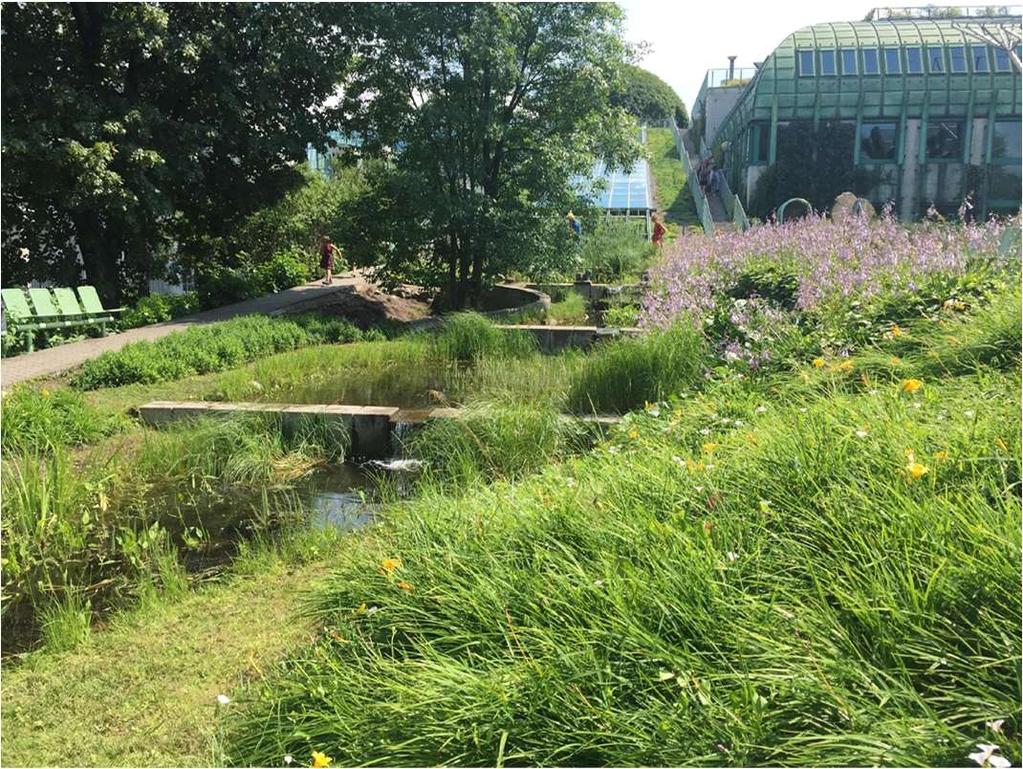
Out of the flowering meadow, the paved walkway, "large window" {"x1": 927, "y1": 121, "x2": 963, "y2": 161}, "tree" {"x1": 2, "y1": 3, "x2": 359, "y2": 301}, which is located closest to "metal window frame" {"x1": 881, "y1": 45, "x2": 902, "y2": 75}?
"large window" {"x1": 927, "y1": 121, "x2": 963, "y2": 161}

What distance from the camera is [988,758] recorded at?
5.05ft

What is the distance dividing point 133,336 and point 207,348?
3.78 meters

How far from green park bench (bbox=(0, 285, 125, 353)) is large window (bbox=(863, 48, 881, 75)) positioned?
3352 cm

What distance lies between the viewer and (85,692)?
2930 mm

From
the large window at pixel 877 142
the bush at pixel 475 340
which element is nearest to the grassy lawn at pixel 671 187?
the large window at pixel 877 142

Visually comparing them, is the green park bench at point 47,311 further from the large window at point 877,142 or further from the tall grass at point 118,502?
the large window at point 877,142

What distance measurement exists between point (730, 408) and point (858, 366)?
0.76 meters

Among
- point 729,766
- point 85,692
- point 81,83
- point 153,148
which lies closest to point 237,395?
point 85,692

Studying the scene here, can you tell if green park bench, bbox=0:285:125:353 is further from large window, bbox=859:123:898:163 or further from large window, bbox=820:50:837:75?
large window, bbox=859:123:898:163

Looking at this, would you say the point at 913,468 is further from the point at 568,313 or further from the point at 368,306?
the point at 368,306

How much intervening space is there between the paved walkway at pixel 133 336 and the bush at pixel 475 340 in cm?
445

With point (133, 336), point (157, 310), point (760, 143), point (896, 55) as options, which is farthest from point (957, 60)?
point (133, 336)

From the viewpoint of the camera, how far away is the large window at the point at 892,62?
33869mm

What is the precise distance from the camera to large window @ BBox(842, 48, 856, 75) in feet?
→ 112
